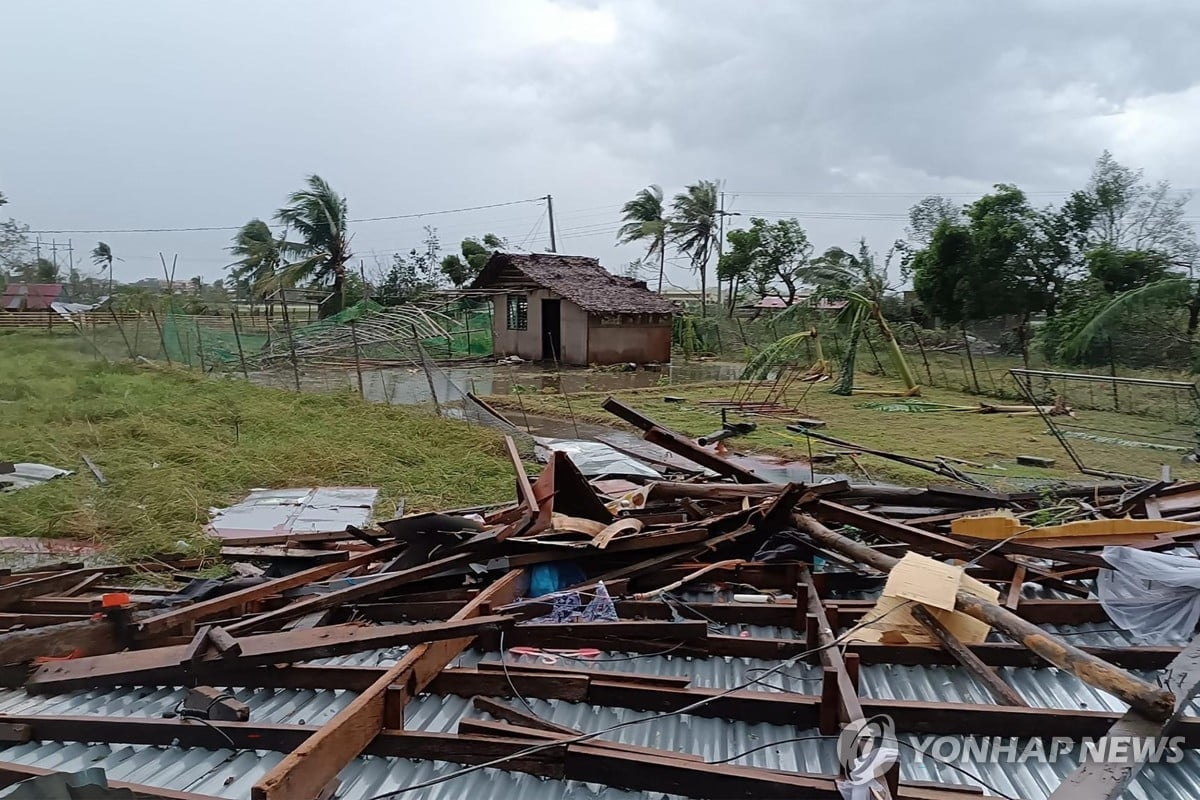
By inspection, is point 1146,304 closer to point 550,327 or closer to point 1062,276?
point 1062,276

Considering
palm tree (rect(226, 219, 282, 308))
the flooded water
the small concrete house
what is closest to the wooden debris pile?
the flooded water

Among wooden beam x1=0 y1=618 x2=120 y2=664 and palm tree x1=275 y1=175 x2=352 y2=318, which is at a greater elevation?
palm tree x1=275 y1=175 x2=352 y2=318

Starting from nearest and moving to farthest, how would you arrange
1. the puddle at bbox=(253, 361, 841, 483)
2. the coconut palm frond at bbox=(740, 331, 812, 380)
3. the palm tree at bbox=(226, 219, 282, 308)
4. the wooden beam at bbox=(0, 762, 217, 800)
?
the wooden beam at bbox=(0, 762, 217, 800), the puddle at bbox=(253, 361, 841, 483), the coconut palm frond at bbox=(740, 331, 812, 380), the palm tree at bbox=(226, 219, 282, 308)

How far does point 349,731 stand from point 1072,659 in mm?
2117

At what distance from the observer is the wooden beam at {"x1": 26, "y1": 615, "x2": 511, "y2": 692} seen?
8.91 ft

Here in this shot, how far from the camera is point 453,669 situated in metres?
2.74

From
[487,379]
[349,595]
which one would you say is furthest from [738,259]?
[349,595]

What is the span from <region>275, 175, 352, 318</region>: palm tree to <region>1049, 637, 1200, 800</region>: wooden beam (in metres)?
35.6

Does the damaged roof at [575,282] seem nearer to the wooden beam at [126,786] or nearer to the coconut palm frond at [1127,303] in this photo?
the coconut palm frond at [1127,303]

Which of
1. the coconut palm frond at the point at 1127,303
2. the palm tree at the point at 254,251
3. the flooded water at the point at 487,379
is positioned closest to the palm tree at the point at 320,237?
the palm tree at the point at 254,251

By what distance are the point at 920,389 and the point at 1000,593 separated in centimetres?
1807

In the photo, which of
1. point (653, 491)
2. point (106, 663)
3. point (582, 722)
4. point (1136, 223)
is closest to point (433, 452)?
Result: point (653, 491)

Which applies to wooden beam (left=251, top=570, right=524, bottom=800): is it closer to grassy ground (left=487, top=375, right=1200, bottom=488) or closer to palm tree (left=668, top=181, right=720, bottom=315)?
grassy ground (left=487, top=375, right=1200, bottom=488)

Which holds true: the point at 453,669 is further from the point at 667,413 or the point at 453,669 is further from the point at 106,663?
the point at 667,413
